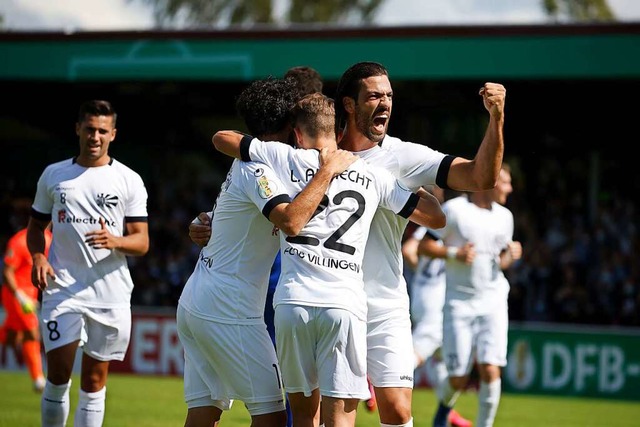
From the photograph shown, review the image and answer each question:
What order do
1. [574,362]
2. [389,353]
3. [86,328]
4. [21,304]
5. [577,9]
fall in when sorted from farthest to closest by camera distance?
[577,9]
[574,362]
[21,304]
[86,328]
[389,353]

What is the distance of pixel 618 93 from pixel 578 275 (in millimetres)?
3667

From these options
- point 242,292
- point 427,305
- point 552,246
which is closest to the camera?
point 242,292

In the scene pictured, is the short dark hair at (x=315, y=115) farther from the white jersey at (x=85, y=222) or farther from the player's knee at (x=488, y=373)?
the player's knee at (x=488, y=373)

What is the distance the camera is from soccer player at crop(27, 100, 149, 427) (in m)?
8.00

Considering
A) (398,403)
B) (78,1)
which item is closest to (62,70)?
(78,1)

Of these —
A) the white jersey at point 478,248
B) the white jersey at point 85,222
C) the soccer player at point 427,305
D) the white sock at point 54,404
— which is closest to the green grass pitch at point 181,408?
the soccer player at point 427,305

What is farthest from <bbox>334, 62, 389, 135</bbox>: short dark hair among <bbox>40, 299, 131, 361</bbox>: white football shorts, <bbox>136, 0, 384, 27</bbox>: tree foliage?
<bbox>136, 0, 384, 27</bbox>: tree foliage

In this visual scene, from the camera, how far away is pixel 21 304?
→ 13.9m

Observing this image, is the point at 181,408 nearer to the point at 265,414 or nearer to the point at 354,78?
the point at 265,414

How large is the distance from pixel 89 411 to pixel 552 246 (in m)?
15.3

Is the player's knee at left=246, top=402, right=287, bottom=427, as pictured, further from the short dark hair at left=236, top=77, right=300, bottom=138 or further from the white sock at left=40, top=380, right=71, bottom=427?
the white sock at left=40, top=380, right=71, bottom=427

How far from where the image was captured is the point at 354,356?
578 cm

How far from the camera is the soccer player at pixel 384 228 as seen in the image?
6281 millimetres

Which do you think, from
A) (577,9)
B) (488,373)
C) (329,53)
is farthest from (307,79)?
(577,9)
